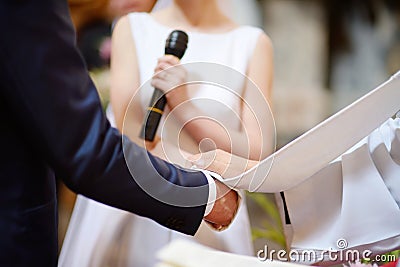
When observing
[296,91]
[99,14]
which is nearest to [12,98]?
[99,14]

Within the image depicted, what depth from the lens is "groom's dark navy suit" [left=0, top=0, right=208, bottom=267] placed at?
22.0 inches

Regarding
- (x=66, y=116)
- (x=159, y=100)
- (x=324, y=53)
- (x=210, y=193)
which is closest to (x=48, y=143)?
(x=66, y=116)

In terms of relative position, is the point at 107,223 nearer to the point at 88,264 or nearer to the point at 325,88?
the point at 88,264

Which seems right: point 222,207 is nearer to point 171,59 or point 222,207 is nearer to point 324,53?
point 171,59

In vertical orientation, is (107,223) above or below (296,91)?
above

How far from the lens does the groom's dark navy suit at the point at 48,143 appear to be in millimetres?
558

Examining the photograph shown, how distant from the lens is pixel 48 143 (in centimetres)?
58

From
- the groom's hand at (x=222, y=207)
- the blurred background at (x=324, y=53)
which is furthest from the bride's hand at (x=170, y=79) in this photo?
the blurred background at (x=324, y=53)

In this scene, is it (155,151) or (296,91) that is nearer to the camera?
(155,151)

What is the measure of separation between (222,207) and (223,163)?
0.27ft

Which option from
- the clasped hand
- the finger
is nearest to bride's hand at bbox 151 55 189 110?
the finger

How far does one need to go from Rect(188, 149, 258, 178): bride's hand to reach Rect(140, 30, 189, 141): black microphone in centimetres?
8

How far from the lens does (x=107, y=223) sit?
3.08 feet

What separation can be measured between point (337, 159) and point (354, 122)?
0.21 ft
